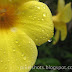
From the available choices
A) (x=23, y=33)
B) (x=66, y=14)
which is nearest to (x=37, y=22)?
(x=23, y=33)

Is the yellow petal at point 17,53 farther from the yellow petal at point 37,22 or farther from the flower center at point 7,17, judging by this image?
the flower center at point 7,17

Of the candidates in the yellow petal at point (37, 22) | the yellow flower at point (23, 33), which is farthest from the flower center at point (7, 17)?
the yellow petal at point (37, 22)

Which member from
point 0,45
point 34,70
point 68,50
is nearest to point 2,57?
point 0,45

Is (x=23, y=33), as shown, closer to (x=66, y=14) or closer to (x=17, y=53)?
(x=17, y=53)

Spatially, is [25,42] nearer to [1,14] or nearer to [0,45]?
[0,45]

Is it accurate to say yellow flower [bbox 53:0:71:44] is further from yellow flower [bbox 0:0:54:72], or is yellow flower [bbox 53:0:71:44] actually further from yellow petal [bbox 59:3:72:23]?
yellow flower [bbox 0:0:54:72]

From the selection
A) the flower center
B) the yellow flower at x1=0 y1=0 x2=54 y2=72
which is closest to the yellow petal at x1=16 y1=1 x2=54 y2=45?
the yellow flower at x1=0 y1=0 x2=54 y2=72
